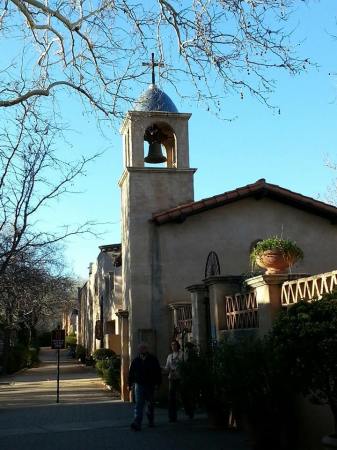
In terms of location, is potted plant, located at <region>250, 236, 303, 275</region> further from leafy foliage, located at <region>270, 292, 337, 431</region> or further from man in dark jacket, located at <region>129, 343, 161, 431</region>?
leafy foliage, located at <region>270, 292, 337, 431</region>

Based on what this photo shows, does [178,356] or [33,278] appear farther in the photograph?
[33,278]

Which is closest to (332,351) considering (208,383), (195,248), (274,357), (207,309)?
(274,357)

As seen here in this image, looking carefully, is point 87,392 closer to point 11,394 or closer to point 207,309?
point 11,394

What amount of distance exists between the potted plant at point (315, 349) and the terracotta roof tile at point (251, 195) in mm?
10262

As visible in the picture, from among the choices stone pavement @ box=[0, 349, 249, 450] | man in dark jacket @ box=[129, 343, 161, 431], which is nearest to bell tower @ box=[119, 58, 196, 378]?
stone pavement @ box=[0, 349, 249, 450]

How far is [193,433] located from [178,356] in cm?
235

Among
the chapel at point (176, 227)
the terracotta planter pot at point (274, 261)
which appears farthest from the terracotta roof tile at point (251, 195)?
the terracotta planter pot at point (274, 261)

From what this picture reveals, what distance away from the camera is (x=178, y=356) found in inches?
514

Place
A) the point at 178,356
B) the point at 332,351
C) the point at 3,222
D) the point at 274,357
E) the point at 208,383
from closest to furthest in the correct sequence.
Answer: the point at 332,351 < the point at 274,357 < the point at 208,383 < the point at 178,356 < the point at 3,222

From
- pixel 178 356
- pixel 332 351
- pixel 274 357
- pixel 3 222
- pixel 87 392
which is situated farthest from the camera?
pixel 87 392

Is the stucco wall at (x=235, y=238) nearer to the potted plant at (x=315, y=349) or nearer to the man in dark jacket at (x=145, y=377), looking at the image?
the man in dark jacket at (x=145, y=377)

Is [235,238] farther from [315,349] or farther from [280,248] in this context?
[315,349]

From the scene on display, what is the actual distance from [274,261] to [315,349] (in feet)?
15.8

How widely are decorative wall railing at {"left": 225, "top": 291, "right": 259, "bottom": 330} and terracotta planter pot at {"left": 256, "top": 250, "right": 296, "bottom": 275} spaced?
92cm
